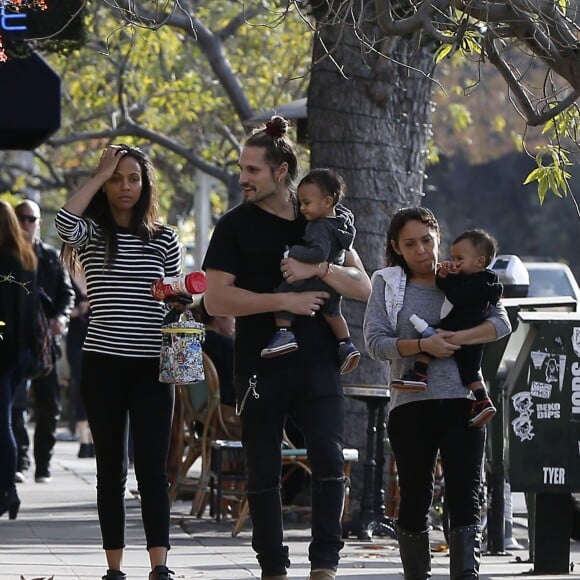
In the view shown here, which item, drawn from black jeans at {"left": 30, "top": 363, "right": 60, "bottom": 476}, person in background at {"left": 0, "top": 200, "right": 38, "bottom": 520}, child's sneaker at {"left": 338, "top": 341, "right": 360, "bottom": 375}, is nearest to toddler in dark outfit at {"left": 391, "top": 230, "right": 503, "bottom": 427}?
child's sneaker at {"left": 338, "top": 341, "right": 360, "bottom": 375}

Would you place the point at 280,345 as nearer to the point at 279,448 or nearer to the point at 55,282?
the point at 279,448

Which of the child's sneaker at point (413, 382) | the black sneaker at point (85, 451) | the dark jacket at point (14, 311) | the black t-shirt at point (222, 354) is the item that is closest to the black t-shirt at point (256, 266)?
the child's sneaker at point (413, 382)

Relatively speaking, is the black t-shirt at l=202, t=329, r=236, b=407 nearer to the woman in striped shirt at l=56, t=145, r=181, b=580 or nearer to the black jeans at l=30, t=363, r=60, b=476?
the black jeans at l=30, t=363, r=60, b=476

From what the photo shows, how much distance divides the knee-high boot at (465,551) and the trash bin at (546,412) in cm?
109

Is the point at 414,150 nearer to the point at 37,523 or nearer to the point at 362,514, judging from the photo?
the point at 362,514

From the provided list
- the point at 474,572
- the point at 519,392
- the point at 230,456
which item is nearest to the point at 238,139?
the point at 230,456

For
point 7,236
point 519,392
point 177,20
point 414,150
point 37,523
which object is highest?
point 177,20

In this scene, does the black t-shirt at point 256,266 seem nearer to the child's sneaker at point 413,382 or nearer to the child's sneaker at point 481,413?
the child's sneaker at point 413,382

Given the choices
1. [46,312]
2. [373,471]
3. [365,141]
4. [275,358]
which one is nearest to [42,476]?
[46,312]

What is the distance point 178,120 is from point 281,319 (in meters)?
13.3

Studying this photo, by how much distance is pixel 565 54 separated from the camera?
580 centimetres

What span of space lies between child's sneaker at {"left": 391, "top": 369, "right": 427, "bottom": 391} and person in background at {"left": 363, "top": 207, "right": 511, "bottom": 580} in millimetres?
53

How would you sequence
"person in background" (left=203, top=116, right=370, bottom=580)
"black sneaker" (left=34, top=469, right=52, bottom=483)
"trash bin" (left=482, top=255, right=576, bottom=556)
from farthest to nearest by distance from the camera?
"black sneaker" (left=34, top=469, right=52, bottom=483)
"trash bin" (left=482, top=255, right=576, bottom=556)
"person in background" (left=203, top=116, right=370, bottom=580)

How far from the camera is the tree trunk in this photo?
9.34 m
